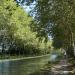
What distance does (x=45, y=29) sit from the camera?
3334 centimetres

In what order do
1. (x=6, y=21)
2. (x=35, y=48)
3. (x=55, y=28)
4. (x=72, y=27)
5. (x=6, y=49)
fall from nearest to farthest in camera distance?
1. (x=72, y=27)
2. (x=55, y=28)
3. (x=6, y=21)
4. (x=6, y=49)
5. (x=35, y=48)

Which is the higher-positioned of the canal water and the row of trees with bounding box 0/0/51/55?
the row of trees with bounding box 0/0/51/55

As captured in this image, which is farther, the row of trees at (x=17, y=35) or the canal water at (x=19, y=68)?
the row of trees at (x=17, y=35)

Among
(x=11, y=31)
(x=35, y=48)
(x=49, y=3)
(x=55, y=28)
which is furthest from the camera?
(x=35, y=48)

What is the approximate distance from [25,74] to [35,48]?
6952 centimetres

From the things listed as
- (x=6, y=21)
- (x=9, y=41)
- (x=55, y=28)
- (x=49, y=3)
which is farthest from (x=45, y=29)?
(x=9, y=41)

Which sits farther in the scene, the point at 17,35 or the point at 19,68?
the point at 17,35

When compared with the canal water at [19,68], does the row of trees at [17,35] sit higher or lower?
higher

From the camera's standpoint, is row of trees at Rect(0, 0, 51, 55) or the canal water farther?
row of trees at Rect(0, 0, 51, 55)

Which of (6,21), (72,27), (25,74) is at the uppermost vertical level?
(6,21)

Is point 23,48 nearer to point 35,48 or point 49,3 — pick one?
point 35,48

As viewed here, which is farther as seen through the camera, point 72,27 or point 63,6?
point 72,27

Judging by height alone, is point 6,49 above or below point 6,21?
below

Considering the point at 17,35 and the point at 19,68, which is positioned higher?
the point at 17,35
